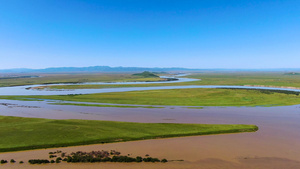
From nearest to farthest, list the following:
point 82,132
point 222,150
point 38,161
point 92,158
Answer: point 38,161, point 92,158, point 222,150, point 82,132

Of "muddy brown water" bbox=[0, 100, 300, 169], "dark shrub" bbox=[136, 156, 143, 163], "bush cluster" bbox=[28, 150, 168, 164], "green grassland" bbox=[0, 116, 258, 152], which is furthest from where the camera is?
"green grassland" bbox=[0, 116, 258, 152]

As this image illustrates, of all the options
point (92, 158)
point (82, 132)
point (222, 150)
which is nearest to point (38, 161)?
point (92, 158)

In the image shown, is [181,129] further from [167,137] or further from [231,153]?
[231,153]

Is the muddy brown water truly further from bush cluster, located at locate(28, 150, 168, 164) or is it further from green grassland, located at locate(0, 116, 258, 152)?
green grassland, located at locate(0, 116, 258, 152)

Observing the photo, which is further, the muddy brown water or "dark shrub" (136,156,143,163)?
"dark shrub" (136,156,143,163)

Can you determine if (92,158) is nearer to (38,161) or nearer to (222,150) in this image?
(38,161)

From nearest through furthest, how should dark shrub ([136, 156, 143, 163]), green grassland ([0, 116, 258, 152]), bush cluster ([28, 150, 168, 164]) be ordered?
bush cluster ([28, 150, 168, 164])
dark shrub ([136, 156, 143, 163])
green grassland ([0, 116, 258, 152])

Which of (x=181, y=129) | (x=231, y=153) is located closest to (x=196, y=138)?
(x=181, y=129)

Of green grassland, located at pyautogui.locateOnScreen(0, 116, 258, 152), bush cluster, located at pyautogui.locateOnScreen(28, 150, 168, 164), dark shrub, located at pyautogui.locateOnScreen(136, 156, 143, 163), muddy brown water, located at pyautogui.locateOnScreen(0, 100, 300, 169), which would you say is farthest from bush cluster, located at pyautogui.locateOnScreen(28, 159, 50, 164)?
dark shrub, located at pyautogui.locateOnScreen(136, 156, 143, 163)

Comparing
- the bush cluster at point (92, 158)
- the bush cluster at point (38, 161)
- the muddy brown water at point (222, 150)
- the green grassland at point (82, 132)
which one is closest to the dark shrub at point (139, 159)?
the bush cluster at point (92, 158)
